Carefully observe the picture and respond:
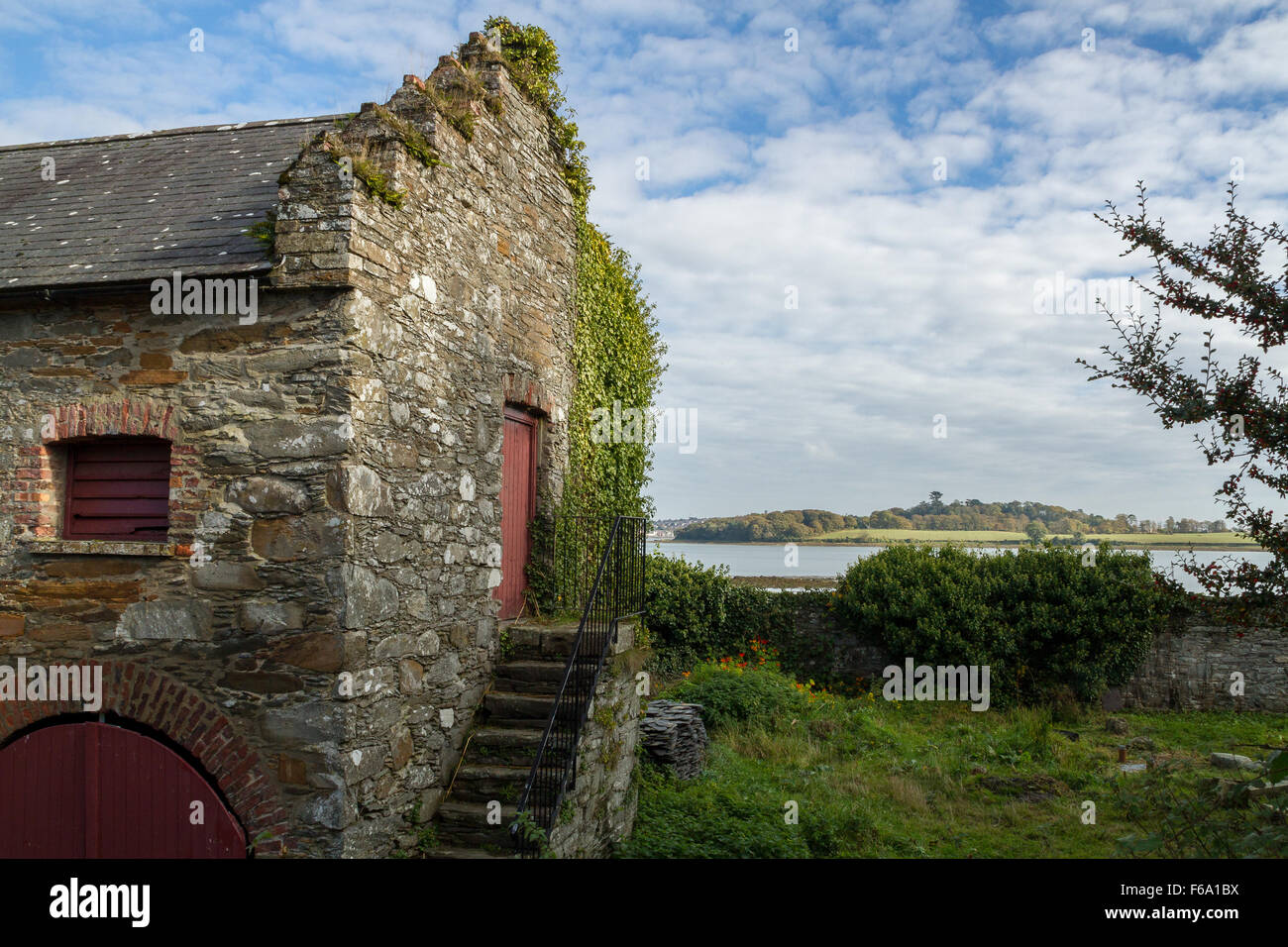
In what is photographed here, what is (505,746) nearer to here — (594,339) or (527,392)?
(527,392)

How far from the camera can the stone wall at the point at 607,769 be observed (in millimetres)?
6883

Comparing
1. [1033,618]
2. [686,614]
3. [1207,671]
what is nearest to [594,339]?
[686,614]

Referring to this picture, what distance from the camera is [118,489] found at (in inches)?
249

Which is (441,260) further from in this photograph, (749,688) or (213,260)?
(749,688)

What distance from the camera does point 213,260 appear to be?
6188 millimetres

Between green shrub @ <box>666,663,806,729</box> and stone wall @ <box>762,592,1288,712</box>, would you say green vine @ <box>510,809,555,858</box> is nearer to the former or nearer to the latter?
green shrub @ <box>666,663,806,729</box>

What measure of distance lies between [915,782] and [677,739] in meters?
2.96

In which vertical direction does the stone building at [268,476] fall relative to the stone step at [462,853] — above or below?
above

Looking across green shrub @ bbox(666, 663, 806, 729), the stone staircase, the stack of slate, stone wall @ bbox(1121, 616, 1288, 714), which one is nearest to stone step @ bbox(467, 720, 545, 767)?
the stone staircase

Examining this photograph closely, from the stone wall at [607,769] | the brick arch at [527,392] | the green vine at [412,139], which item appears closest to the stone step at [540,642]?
the stone wall at [607,769]

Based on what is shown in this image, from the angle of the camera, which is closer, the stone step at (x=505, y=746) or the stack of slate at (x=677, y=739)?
the stone step at (x=505, y=746)

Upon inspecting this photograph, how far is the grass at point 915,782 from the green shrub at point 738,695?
0.86 feet

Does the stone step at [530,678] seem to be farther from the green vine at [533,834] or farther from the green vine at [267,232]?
the green vine at [267,232]

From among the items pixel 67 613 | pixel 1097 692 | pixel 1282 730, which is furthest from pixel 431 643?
pixel 1282 730
